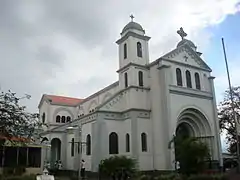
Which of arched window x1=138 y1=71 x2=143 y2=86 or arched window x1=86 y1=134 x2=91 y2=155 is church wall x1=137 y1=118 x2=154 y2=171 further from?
arched window x1=86 y1=134 x2=91 y2=155

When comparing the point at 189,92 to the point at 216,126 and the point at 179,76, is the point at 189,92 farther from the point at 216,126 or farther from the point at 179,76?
the point at 216,126

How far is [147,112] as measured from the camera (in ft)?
116

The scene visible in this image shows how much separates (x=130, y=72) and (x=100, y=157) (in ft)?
36.8

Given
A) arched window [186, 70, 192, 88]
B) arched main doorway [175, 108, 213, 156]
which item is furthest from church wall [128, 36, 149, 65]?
arched main doorway [175, 108, 213, 156]

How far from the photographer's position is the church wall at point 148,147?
33.2 m

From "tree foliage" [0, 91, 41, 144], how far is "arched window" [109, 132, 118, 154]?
19562mm

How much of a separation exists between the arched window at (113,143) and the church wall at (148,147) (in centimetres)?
297

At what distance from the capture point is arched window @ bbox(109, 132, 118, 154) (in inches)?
1346

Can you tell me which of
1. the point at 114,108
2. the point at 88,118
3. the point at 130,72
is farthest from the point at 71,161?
the point at 130,72

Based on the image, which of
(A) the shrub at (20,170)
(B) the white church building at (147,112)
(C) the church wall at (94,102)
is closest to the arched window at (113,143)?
(B) the white church building at (147,112)

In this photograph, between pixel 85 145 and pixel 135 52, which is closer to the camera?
pixel 85 145

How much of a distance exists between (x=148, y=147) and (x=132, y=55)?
1191 cm

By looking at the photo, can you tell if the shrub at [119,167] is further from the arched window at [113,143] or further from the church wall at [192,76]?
the church wall at [192,76]

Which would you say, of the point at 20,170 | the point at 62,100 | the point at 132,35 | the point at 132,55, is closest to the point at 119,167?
the point at 20,170
